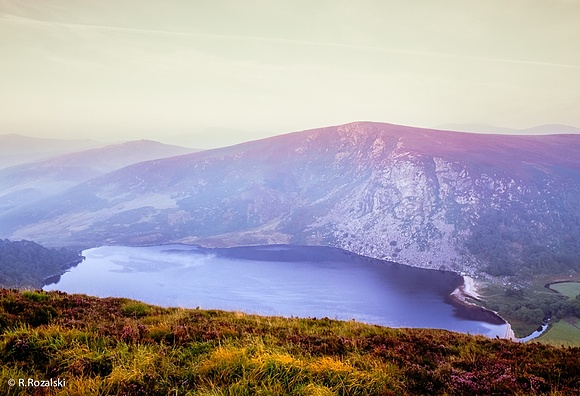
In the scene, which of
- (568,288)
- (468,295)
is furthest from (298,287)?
(568,288)

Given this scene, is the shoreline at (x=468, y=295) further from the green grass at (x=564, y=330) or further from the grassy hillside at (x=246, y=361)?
the grassy hillside at (x=246, y=361)

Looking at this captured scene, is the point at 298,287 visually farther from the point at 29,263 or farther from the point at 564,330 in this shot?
the point at 29,263

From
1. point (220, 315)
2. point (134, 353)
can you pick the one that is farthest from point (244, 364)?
point (220, 315)

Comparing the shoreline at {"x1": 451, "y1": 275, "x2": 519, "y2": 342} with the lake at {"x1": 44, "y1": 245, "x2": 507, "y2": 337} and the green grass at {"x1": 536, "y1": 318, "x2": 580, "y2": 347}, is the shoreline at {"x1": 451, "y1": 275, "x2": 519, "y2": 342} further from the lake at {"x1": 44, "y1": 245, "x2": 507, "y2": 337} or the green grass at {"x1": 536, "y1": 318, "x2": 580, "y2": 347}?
the green grass at {"x1": 536, "y1": 318, "x2": 580, "y2": 347}

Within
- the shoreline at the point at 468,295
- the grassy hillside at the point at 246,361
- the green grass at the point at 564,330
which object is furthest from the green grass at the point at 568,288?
the grassy hillside at the point at 246,361

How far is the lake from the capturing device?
356ft

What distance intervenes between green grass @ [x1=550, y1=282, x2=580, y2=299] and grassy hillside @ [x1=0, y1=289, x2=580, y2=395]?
491ft

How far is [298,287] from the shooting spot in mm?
142625

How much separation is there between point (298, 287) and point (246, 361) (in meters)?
139

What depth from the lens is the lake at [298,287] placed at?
356 feet

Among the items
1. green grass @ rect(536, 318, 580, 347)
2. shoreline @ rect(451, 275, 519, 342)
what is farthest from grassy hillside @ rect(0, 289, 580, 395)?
shoreline @ rect(451, 275, 519, 342)

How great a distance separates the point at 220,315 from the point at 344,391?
778 centimetres

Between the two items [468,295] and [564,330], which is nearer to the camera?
[564,330]

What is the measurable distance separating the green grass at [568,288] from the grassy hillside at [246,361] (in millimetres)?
149707
